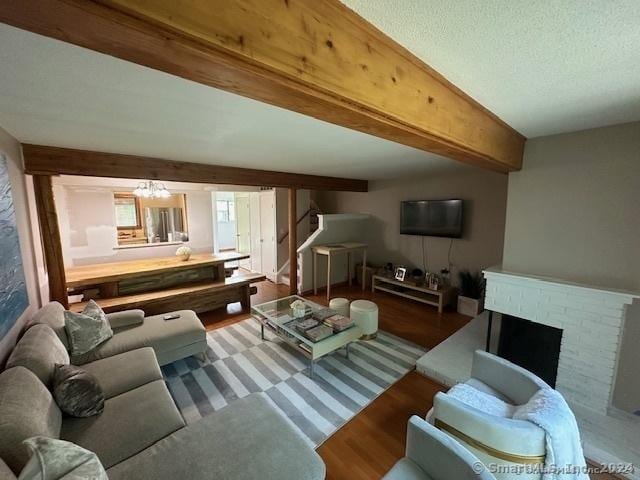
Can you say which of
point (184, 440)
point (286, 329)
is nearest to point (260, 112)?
point (184, 440)

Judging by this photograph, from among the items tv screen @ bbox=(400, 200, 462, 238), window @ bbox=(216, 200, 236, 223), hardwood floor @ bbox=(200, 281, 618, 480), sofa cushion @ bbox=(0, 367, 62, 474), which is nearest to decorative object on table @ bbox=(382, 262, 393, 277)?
tv screen @ bbox=(400, 200, 462, 238)

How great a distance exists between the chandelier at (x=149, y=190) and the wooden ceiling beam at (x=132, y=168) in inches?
51.8

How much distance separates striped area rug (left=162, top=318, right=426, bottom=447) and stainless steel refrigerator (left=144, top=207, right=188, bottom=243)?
10.4ft

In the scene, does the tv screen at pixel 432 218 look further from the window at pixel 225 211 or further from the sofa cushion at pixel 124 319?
the window at pixel 225 211

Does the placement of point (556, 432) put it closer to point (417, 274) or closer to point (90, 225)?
point (417, 274)

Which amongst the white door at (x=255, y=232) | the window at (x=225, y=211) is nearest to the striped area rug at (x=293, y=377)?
the white door at (x=255, y=232)

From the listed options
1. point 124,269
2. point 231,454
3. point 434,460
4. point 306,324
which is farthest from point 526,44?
point 124,269

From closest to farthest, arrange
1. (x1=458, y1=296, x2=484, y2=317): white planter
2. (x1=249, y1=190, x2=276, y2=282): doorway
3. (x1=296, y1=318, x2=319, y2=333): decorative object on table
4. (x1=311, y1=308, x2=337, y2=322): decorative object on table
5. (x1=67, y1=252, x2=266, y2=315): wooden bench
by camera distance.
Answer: (x1=296, y1=318, x2=319, y2=333): decorative object on table
(x1=311, y1=308, x2=337, y2=322): decorative object on table
(x1=67, y1=252, x2=266, y2=315): wooden bench
(x1=458, y1=296, x2=484, y2=317): white planter
(x1=249, y1=190, x2=276, y2=282): doorway

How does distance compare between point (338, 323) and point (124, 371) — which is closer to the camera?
point (124, 371)

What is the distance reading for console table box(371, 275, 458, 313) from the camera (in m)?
4.17

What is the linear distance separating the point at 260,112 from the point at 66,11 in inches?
46.6

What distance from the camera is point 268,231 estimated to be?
5781 millimetres

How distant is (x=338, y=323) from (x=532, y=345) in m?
1.81

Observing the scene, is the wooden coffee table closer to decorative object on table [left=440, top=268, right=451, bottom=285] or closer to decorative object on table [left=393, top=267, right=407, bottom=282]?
decorative object on table [left=393, top=267, right=407, bottom=282]
